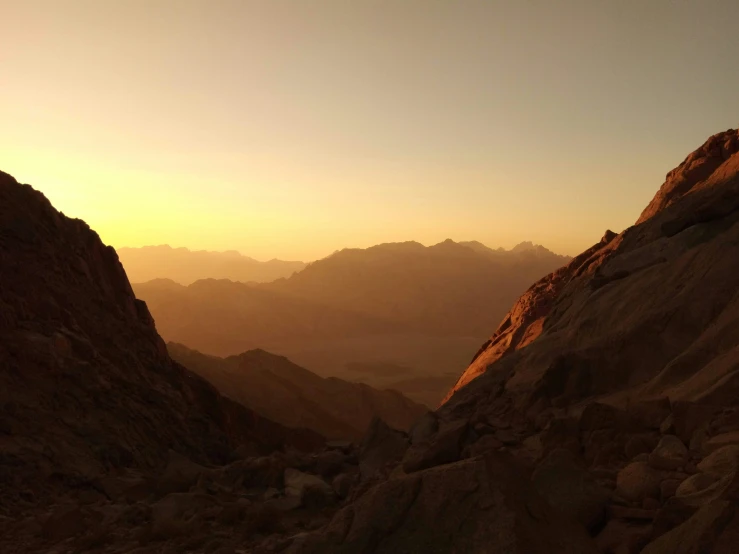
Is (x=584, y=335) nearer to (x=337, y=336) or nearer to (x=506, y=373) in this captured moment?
(x=506, y=373)

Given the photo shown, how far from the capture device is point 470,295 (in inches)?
3036

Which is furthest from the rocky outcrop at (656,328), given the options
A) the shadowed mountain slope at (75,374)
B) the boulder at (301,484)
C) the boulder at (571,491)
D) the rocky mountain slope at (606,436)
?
the shadowed mountain slope at (75,374)

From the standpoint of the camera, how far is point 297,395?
2572 centimetres

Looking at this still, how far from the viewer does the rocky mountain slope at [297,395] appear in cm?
2267

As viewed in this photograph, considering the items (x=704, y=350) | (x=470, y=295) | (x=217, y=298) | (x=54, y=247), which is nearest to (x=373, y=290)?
(x=470, y=295)

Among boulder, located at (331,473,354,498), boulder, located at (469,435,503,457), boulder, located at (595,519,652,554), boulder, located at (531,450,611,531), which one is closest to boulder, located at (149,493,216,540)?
boulder, located at (331,473,354,498)

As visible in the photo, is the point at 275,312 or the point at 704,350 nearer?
the point at 704,350

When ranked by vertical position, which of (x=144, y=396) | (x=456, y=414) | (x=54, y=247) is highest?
(x=54, y=247)

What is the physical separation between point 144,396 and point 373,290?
70.3m

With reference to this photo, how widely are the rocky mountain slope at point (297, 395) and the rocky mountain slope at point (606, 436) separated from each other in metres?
13.1

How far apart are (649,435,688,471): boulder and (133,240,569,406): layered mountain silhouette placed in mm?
33374

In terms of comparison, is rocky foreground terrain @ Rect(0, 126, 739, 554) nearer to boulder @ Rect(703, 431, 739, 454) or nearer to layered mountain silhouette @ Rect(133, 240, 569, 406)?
boulder @ Rect(703, 431, 739, 454)

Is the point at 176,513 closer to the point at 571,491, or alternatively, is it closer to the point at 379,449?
the point at 379,449

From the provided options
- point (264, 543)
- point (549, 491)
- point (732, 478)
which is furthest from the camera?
point (264, 543)
